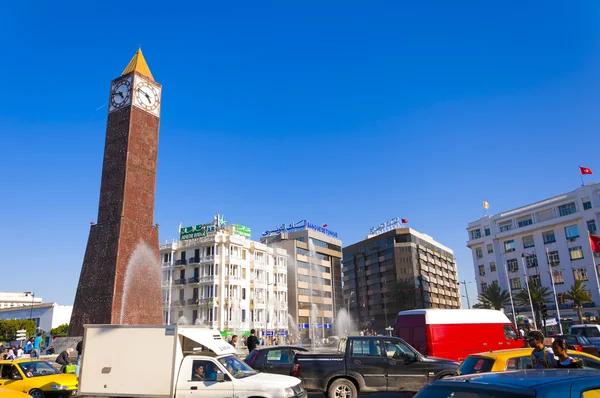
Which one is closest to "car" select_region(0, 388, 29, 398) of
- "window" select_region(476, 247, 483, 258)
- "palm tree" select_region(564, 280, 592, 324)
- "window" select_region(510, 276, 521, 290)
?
"palm tree" select_region(564, 280, 592, 324)

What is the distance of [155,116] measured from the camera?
39562 millimetres

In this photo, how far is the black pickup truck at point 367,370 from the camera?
12.1 m

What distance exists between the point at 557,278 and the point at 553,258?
3130mm

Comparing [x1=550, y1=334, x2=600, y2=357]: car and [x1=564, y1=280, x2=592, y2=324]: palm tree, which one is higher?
[x1=564, y1=280, x2=592, y2=324]: palm tree

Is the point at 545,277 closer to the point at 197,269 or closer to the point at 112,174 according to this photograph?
the point at 197,269

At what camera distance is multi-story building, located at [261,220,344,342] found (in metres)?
77.3

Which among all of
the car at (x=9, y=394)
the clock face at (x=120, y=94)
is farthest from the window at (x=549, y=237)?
the car at (x=9, y=394)

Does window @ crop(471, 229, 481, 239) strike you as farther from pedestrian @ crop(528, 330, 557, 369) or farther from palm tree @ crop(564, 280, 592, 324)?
pedestrian @ crop(528, 330, 557, 369)

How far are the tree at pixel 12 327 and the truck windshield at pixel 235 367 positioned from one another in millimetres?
84965

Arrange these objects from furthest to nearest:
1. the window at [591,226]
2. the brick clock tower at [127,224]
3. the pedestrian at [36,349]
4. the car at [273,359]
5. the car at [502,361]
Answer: the window at [591,226] → the brick clock tower at [127,224] → the pedestrian at [36,349] → the car at [273,359] → the car at [502,361]

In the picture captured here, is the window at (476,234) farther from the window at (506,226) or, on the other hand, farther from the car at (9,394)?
the car at (9,394)

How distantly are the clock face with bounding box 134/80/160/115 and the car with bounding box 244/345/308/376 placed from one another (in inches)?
1183

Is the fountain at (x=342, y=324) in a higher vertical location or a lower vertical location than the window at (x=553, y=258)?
lower

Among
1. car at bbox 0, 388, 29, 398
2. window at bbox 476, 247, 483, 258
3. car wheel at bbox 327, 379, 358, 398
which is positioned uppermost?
window at bbox 476, 247, 483, 258
